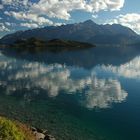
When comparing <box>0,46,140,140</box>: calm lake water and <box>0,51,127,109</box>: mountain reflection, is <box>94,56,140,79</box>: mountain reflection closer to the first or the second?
<box>0,51,127,109</box>: mountain reflection

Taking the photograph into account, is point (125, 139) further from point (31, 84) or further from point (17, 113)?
point (31, 84)

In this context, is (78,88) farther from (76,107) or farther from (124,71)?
(124,71)

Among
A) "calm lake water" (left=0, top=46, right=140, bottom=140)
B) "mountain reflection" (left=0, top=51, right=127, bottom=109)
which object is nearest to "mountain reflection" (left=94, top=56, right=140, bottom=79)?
"mountain reflection" (left=0, top=51, right=127, bottom=109)

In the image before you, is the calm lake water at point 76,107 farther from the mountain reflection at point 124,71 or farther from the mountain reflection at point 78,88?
the mountain reflection at point 124,71

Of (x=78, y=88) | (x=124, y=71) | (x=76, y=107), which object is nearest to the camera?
(x=76, y=107)

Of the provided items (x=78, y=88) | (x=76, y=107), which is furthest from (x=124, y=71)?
(x=76, y=107)

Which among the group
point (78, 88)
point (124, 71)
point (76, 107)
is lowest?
point (76, 107)

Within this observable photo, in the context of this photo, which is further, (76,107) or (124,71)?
(124,71)

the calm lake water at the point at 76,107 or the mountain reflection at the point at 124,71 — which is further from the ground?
the mountain reflection at the point at 124,71

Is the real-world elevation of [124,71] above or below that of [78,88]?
above

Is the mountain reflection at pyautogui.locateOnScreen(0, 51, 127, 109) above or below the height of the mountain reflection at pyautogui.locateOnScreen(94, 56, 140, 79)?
below

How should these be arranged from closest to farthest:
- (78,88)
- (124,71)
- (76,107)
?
(76,107), (78,88), (124,71)

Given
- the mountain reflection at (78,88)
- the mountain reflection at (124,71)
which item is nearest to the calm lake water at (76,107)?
the mountain reflection at (78,88)

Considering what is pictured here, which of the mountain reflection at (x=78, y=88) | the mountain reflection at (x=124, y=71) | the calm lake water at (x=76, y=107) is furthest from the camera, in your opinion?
the mountain reflection at (x=124, y=71)
